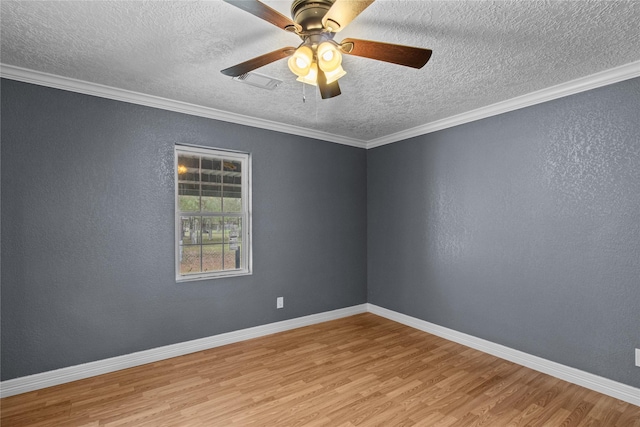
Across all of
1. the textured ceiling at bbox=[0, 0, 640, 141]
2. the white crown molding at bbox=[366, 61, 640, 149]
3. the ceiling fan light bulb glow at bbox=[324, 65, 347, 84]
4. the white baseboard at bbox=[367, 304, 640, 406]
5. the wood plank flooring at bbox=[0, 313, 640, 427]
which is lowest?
the wood plank flooring at bbox=[0, 313, 640, 427]

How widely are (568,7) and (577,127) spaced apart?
1377 millimetres

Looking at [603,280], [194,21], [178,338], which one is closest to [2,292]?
[178,338]

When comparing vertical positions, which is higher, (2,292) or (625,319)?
(2,292)

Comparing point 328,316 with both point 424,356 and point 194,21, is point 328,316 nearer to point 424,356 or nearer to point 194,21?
point 424,356

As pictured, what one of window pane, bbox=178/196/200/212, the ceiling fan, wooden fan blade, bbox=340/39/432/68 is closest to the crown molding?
window pane, bbox=178/196/200/212

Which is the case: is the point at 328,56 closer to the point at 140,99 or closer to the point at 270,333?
the point at 140,99

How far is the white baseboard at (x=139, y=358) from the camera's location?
266cm

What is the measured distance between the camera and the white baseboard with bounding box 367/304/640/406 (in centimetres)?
258

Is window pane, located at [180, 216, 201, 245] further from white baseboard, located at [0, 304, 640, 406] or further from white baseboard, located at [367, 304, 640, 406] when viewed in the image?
white baseboard, located at [367, 304, 640, 406]

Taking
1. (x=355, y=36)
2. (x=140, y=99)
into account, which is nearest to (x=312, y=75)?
(x=355, y=36)

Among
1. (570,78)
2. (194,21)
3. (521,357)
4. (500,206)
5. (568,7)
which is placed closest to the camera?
(568,7)

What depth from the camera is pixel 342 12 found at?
1.53 m

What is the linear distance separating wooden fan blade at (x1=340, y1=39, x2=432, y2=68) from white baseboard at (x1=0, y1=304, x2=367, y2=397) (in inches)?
125

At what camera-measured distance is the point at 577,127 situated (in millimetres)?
2854
